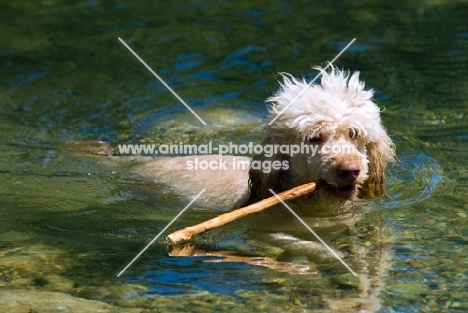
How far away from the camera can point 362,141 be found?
22.6 feet

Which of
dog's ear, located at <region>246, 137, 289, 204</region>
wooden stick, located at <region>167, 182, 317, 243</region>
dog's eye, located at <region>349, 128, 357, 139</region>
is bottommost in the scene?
wooden stick, located at <region>167, 182, 317, 243</region>

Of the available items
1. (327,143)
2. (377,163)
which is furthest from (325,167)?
(377,163)

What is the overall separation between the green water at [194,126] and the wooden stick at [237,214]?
0.24 meters

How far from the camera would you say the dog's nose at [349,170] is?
21.1ft

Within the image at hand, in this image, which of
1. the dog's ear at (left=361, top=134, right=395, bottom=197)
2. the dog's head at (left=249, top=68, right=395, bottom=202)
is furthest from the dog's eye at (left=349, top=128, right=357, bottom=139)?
the dog's ear at (left=361, top=134, right=395, bottom=197)

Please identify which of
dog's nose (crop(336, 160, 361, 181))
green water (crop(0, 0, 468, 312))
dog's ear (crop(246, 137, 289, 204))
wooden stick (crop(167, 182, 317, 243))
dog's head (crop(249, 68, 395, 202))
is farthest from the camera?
dog's ear (crop(246, 137, 289, 204))

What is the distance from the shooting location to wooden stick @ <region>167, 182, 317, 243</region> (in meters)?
6.07

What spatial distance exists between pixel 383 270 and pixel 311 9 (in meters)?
9.32

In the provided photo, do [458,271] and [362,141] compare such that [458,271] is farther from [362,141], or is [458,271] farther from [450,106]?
[450,106]

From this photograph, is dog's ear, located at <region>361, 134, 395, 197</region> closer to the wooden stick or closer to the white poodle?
the white poodle

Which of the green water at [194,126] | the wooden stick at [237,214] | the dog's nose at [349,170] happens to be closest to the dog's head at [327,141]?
the dog's nose at [349,170]

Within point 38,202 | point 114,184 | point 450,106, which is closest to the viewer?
point 38,202

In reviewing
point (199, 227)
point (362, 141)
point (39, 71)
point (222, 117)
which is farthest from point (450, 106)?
point (39, 71)

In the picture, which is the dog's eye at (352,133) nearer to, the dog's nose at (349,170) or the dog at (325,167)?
the dog at (325,167)
